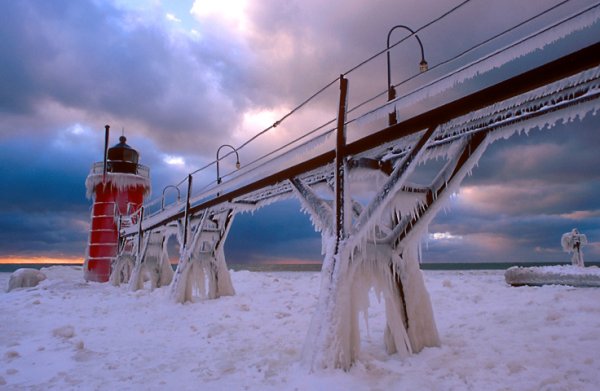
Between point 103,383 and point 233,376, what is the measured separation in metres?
1.56

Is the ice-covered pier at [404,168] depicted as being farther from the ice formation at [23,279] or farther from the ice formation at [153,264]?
the ice formation at [23,279]

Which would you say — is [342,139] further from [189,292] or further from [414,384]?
[189,292]

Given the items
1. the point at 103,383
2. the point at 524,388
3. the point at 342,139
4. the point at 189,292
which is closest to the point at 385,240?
the point at 342,139

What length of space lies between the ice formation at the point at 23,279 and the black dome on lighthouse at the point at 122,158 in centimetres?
864

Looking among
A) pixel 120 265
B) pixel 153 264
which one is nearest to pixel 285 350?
pixel 153 264

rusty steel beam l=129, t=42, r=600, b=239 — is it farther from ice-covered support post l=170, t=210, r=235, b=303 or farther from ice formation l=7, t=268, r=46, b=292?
ice formation l=7, t=268, r=46, b=292

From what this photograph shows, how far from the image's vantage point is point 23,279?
2066cm

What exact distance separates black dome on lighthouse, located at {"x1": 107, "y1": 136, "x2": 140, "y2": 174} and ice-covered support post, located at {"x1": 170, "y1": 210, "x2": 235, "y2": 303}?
58.3 ft

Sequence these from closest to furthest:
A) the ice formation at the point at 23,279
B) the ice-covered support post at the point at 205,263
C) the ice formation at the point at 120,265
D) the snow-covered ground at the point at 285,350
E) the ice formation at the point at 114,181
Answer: the snow-covered ground at the point at 285,350, the ice-covered support post at the point at 205,263, the ice formation at the point at 23,279, the ice formation at the point at 120,265, the ice formation at the point at 114,181

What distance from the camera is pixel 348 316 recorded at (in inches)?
180

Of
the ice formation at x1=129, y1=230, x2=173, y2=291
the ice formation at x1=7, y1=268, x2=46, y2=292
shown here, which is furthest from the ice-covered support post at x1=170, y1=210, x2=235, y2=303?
the ice formation at x1=7, y1=268, x2=46, y2=292

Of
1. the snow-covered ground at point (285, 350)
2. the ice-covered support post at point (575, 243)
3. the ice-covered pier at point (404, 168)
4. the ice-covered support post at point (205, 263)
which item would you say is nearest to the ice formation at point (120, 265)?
the ice-covered support post at point (205, 263)

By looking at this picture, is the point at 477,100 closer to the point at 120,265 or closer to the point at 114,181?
the point at 120,265

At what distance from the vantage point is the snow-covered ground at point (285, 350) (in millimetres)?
3904
